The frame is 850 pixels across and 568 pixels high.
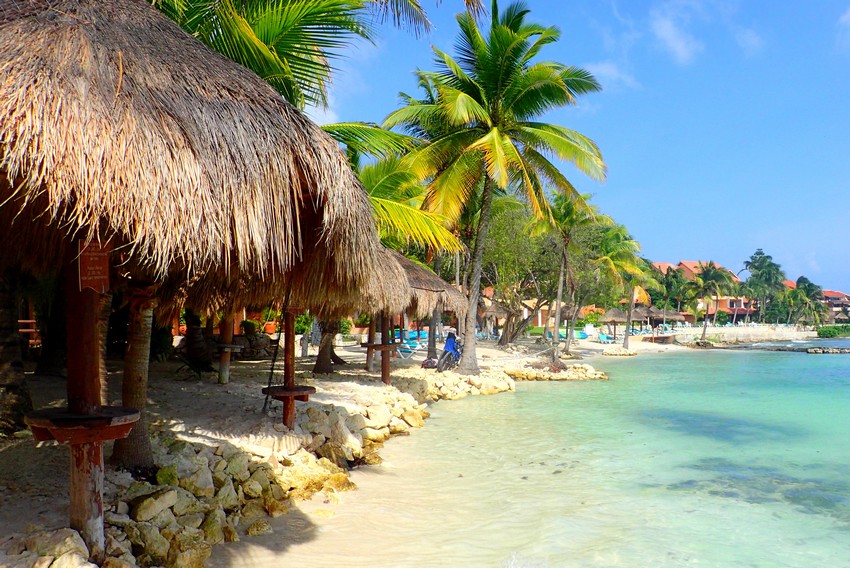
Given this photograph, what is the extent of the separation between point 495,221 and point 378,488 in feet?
59.8

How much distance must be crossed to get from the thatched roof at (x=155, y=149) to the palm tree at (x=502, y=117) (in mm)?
10315

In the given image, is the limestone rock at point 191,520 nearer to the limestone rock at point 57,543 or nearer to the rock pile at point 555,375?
the limestone rock at point 57,543

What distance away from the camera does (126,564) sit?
11.9 ft

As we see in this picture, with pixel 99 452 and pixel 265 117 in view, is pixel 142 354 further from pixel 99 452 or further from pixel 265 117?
pixel 265 117

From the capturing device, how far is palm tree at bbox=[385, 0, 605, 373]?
1446 cm

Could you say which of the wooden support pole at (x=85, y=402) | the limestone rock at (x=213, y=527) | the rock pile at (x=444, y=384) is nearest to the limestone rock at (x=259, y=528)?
the limestone rock at (x=213, y=527)

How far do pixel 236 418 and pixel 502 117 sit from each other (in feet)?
35.3

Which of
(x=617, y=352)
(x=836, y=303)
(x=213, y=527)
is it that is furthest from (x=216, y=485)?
(x=836, y=303)

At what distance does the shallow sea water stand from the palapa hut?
2.03m

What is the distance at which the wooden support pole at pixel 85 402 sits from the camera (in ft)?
11.7

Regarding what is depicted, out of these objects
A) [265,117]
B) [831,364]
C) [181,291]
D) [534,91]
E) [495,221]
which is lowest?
[831,364]

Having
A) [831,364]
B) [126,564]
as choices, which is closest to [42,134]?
[126,564]

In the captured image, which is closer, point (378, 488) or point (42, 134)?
point (42, 134)

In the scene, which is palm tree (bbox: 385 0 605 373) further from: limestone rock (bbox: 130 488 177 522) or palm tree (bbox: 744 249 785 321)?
palm tree (bbox: 744 249 785 321)
